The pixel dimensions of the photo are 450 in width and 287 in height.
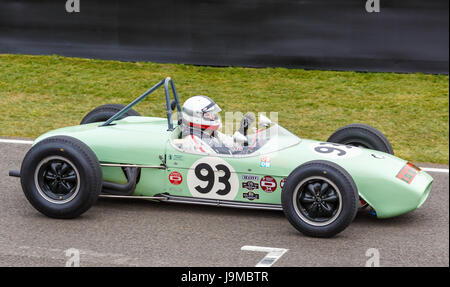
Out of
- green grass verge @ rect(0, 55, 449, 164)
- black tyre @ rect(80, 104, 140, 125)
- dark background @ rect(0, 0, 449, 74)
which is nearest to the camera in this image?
black tyre @ rect(80, 104, 140, 125)

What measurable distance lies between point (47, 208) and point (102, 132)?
917 mm

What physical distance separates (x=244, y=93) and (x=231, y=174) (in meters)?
5.07

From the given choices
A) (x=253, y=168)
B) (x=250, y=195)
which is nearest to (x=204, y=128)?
(x=253, y=168)

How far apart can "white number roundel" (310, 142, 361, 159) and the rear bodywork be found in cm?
1

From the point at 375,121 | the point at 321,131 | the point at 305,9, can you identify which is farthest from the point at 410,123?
the point at 305,9

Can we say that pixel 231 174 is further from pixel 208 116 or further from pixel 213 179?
pixel 208 116

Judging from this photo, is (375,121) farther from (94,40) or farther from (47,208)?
(47,208)

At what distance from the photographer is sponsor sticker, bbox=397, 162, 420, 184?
22.2 feet

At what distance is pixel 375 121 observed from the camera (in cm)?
1084

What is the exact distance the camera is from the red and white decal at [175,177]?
700 cm

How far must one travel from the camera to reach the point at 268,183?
22.4 ft

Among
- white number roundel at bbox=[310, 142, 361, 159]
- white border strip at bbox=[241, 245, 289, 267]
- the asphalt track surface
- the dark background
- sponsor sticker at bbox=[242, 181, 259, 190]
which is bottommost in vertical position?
white border strip at bbox=[241, 245, 289, 267]

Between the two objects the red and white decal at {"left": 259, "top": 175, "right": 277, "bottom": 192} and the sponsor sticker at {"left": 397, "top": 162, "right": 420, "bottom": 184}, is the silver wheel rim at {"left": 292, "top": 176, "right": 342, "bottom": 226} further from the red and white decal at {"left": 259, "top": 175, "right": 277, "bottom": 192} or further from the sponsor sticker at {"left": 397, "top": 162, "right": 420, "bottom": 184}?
the sponsor sticker at {"left": 397, "top": 162, "right": 420, "bottom": 184}

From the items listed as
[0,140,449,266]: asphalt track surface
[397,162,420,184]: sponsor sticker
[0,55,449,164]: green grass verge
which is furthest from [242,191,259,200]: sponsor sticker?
[0,55,449,164]: green grass verge
